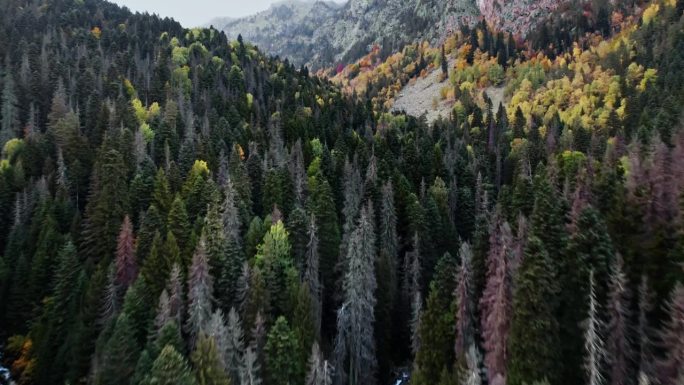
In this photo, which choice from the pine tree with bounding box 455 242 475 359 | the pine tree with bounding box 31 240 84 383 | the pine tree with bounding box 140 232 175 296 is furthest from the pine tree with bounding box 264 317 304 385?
the pine tree with bounding box 31 240 84 383

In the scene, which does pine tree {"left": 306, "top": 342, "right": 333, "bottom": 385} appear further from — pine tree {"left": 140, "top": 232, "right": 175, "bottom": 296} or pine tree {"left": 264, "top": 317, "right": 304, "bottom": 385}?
pine tree {"left": 140, "top": 232, "right": 175, "bottom": 296}

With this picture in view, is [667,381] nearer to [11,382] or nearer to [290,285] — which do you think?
[290,285]

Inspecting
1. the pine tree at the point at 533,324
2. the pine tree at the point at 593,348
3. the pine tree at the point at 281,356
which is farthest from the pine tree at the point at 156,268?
the pine tree at the point at 593,348

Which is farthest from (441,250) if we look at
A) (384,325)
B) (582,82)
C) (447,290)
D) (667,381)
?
(582,82)

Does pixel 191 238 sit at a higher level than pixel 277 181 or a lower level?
lower

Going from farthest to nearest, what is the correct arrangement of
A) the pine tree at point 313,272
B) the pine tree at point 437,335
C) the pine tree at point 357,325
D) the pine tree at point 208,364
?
the pine tree at point 313,272 → the pine tree at point 357,325 → the pine tree at point 437,335 → the pine tree at point 208,364

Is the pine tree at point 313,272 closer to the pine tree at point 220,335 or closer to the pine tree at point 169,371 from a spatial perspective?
the pine tree at point 220,335
